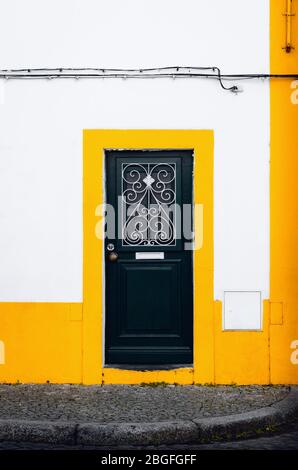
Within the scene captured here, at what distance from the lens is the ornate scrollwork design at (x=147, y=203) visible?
7184 mm

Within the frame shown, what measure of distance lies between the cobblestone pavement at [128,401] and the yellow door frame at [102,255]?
0.17 meters

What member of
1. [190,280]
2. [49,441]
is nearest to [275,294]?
[190,280]

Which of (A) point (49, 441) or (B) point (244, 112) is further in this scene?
(B) point (244, 112)

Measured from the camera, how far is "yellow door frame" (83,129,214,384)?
6980 millimetres

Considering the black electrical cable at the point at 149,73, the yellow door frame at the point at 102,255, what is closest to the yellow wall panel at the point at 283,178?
the black electrical cable at the point at 149,73

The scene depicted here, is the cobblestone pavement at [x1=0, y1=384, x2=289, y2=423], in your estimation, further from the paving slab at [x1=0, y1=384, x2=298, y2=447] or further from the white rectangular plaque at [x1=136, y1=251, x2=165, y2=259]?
the white rectangular plaque at [x1=136, y1=251, x2=165, y2=259]

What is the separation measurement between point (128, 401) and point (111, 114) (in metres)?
2.92

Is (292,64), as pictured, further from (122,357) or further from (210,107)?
(122,357)

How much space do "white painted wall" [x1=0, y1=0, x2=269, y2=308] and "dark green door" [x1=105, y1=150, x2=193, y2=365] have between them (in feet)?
1.14

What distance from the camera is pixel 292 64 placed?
22.9 feet

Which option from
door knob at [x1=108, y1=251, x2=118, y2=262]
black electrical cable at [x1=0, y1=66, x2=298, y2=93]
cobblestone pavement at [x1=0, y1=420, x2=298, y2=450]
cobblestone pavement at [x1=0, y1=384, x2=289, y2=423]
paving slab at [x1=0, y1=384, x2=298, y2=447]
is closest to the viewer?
cobblestone pavement at [x1=0, y1=420, x2=298, y2=450]

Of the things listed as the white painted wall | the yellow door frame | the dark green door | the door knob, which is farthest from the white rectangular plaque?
the white painted wall
